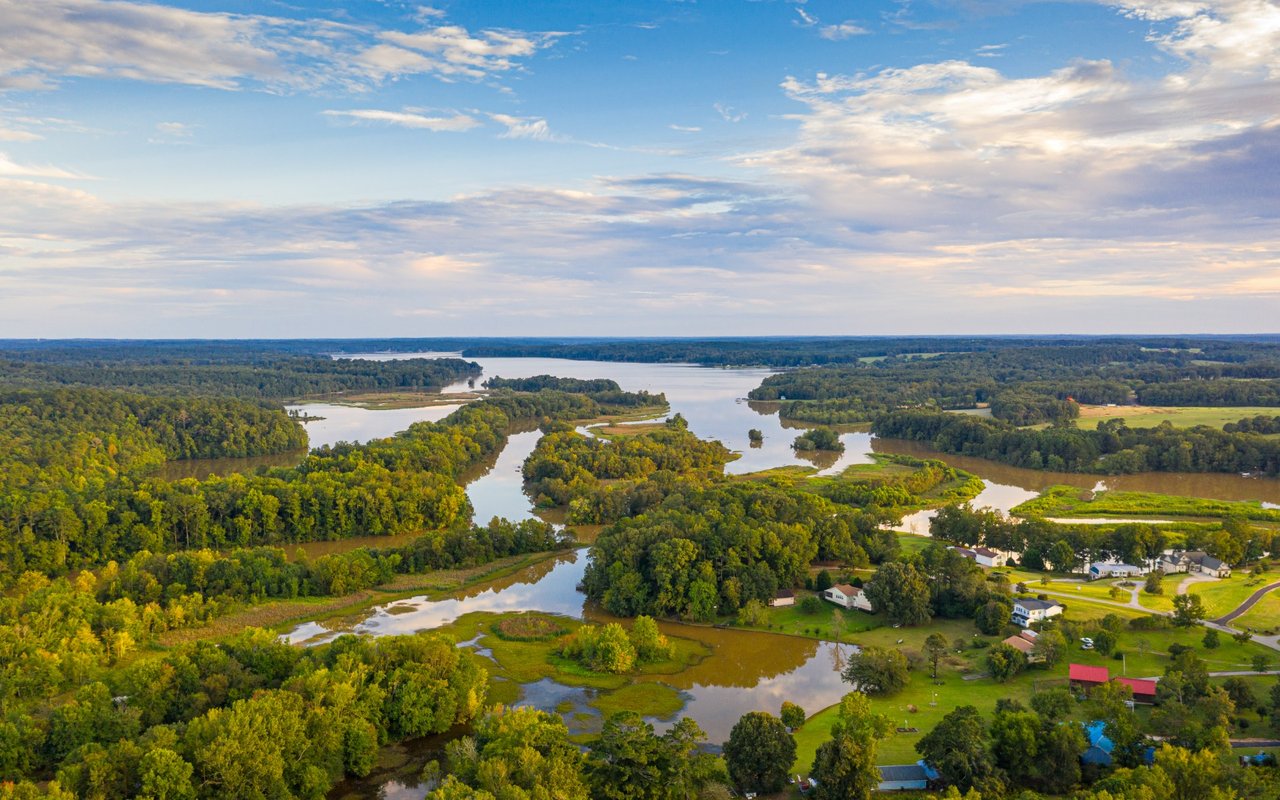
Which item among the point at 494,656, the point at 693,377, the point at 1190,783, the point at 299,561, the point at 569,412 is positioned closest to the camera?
the point at 1190,783

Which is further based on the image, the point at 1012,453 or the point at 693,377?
the point at 693,377

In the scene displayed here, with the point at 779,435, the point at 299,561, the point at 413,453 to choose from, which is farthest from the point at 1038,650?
the point at 779,435

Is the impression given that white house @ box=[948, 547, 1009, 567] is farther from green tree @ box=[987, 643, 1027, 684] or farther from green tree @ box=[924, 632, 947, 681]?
green tree @ box=[987, 643, 1027, 684]

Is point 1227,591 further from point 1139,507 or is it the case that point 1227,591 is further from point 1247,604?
point 1139,507

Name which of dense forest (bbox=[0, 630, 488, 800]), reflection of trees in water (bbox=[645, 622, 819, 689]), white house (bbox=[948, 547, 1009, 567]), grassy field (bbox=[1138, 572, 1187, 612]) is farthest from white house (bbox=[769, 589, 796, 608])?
dense forest (bbox=[0, 630, 488, 800])

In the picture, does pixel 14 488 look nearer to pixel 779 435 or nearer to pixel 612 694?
pixel 612 694
